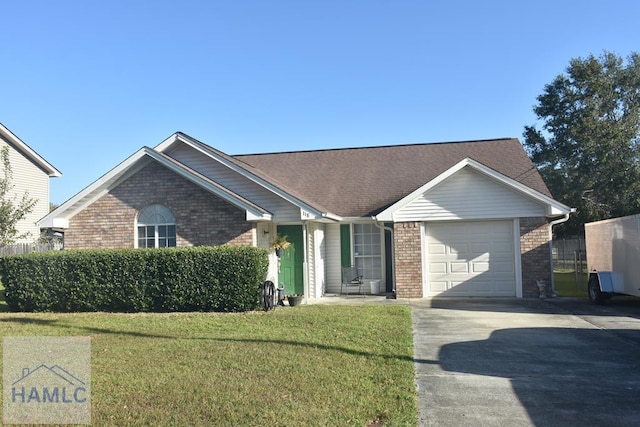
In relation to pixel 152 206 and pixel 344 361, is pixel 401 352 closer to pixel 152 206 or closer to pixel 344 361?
pixel 344 361

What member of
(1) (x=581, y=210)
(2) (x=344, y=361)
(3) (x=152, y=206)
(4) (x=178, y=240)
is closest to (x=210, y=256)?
(4) (x=178, y=240)

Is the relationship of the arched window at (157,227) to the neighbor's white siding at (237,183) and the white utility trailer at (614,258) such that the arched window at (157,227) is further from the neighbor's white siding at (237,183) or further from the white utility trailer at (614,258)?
the white utility trailer at (614,258)

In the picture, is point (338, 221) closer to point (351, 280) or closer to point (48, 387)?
point (351, 280)

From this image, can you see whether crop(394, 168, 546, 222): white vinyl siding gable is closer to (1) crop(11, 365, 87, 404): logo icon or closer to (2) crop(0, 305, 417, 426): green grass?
(2) crop(0, 305, 417, 426): green grass

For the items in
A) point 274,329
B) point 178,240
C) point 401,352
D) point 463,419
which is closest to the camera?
point 463,419

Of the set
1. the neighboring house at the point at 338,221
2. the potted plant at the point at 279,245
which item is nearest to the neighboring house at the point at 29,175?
the neighboring house at the point at 338,221

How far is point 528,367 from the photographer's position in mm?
7266

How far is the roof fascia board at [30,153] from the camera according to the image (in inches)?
1104

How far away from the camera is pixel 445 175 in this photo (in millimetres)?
14984

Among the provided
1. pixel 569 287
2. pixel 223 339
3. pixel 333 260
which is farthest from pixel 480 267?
pixel 223 339

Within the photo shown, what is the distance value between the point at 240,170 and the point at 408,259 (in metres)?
5.66

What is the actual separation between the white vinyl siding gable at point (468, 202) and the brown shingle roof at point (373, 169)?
1323 millimetres

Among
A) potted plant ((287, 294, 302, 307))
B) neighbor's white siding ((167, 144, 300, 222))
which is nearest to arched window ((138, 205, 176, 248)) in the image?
neighbor's white siding ((167, 144, 300, 222))

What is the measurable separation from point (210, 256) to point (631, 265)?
1028cm
